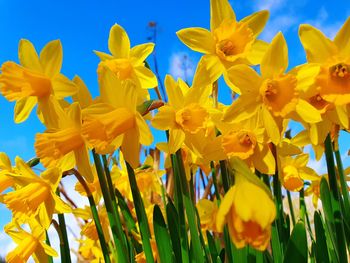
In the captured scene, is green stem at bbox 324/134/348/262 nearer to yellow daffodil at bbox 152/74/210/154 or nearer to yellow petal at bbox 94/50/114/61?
yellow daffodil at bbox 152/74/210/154

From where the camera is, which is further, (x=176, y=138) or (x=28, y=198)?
(x=28, y=198)

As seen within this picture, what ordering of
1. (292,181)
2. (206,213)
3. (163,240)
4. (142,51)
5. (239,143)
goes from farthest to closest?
(206,213) < (292,181) < (142,51) < (163,240) < (239,143)

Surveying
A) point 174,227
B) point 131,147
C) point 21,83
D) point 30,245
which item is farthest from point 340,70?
point 30,245

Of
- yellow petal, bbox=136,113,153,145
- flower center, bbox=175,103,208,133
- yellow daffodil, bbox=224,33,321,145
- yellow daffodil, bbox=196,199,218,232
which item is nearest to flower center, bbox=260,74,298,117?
yellow daffodil, bbox=224,33,321,145

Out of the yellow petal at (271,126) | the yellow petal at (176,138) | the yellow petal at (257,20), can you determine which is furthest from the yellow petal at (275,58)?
the yellow petal at (176,138)

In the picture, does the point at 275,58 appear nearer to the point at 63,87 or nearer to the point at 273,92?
the point at 273,92

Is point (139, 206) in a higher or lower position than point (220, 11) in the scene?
lower
